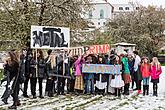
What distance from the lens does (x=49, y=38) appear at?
13570mm

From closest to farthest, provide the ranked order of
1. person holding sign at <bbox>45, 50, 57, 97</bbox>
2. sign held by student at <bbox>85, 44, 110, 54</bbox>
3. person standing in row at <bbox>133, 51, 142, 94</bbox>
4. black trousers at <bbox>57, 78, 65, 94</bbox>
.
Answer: person holding sign at <bbox>45, 50, 57, 97</bbox>
black trousers at <bbox>57, 78, 65, 94</bbox>
sign held by student at <bbox>85, 44, 110, 54</bbox>
person standing in row at <bbox>133, 51, 142, 94</bbox>

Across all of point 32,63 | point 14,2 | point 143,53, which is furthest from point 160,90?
point 143,53

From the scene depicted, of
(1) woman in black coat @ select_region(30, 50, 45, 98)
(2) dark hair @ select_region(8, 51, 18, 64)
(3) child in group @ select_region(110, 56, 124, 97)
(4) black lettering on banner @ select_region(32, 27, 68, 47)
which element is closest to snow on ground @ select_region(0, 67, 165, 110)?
(3) child in group @ select_region(110, 56, 124, 97)

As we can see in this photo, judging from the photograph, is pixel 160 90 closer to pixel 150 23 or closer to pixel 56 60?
pixel 56 60

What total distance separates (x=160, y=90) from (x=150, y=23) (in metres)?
33.4

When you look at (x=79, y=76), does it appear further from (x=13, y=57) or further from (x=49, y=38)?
(x=13, y=57)

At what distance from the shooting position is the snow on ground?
11.0 meters

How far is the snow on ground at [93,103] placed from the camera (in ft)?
36.1

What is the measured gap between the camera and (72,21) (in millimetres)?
21859

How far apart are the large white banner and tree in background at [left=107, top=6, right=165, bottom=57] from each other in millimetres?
32092

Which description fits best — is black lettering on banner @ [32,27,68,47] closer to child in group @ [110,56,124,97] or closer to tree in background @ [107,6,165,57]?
child in group @ [110,56,124,97]

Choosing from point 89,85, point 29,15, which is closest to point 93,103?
point 89,85

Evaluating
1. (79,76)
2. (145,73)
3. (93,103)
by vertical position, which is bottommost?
(93,103)

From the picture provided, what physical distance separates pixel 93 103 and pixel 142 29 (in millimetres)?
37475
